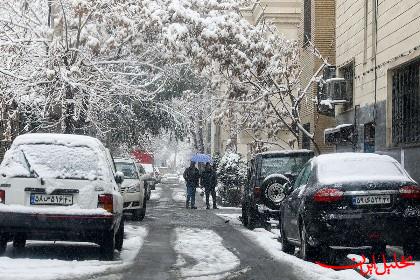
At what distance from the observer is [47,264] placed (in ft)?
33.2

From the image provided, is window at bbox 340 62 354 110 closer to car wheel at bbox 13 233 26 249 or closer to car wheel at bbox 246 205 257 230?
car wheel at bbox 246 205 257 230

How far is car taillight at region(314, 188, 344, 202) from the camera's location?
10.2 metres

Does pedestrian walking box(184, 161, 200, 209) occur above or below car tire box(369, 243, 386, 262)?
above

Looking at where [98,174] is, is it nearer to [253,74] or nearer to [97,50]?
[97,50]

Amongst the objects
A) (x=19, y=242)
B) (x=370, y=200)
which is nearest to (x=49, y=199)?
(x=19, y=242)

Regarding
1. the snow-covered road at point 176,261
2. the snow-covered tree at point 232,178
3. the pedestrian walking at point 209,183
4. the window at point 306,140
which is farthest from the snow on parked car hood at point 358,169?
the snow-covered tree at point 232,178

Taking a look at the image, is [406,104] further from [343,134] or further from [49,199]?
[49,199]

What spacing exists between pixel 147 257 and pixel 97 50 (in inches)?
455

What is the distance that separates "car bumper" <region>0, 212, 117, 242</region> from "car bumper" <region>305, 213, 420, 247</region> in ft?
10.2

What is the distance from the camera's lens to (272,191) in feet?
56.1

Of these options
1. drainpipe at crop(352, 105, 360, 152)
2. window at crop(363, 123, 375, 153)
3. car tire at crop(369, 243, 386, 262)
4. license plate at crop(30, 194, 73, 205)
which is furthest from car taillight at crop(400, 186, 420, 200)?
drainpipe at crop(352, 105, 360, 152)

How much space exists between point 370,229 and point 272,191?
280 inches

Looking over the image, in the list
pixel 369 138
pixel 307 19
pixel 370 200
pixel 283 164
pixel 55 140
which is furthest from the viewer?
pixel 307 19

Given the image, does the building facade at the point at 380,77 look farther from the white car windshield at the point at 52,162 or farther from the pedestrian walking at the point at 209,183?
the pedestrian walking at the point at 209,183
